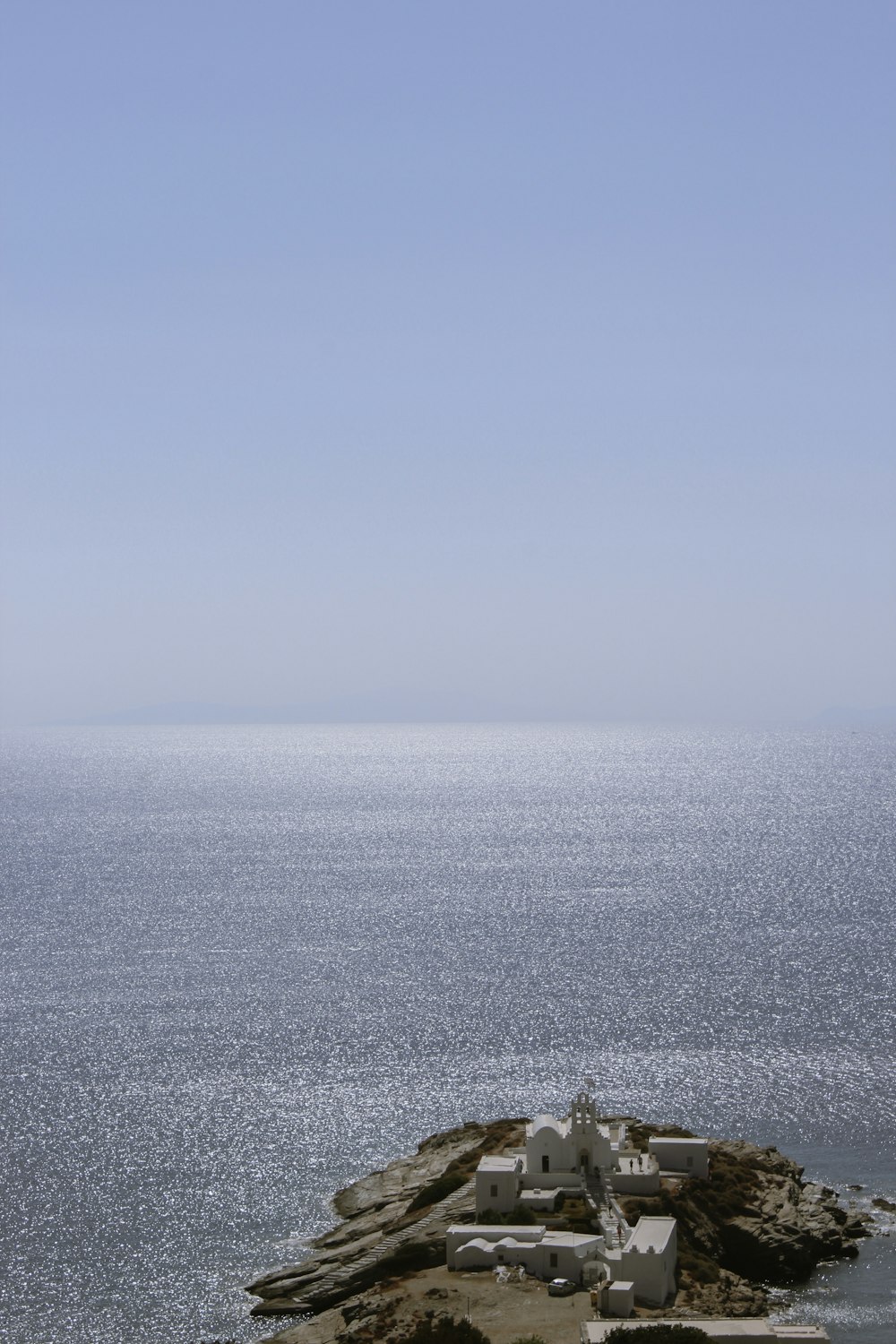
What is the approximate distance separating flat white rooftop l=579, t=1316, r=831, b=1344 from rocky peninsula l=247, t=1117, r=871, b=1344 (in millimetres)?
2064

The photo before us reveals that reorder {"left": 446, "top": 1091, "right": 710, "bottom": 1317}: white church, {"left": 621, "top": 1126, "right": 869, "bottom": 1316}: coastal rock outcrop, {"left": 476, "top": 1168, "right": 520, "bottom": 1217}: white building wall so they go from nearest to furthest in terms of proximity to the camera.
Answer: {"left": 446, "top": 1091, "right": 710, "bottom": 1317}: white church
{"left": 621, "top": 1126, "right": 869, "bottom": 1316}: coastal rock outcrop
{"left": 476, "top": 1168, "right": 520, "bottom": 1217}: white building wall

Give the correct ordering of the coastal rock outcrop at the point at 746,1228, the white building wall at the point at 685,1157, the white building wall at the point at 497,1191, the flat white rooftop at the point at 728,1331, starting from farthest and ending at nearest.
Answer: the white building wall at the point at 685,1157
the white building wall at the point at 497,1191
the coastal rock outcrop at the point at 746,1228
the flat white rooftop at the point at 728,1331

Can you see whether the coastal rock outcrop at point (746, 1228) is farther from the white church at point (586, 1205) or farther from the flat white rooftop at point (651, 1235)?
the flat white rooftop at point (651, 1235)

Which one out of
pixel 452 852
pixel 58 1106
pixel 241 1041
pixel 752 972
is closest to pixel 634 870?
pixel 452 852

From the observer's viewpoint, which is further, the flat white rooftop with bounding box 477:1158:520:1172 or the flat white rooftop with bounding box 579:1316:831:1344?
the flat white rooftop with bounding box 477:1158:520:1172

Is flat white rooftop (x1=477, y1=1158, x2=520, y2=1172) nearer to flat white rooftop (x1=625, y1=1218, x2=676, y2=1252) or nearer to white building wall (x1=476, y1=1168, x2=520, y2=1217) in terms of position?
white building wall (x1=476, y1=1168, x2=520, y2=1217)

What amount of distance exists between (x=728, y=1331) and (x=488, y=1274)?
1001 centimetres

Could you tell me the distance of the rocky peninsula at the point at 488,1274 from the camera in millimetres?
47906

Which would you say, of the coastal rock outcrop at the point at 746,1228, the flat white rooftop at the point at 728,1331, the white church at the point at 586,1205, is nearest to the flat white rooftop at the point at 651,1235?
the white church at the point at 586,1205

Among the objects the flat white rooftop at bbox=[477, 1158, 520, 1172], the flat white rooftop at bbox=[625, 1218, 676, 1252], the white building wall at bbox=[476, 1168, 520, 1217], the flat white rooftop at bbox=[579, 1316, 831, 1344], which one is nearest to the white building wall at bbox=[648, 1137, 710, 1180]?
the flat white rooftop at bbox=[625, 1218, 676, 1252]

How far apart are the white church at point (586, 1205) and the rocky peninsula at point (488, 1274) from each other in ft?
2.76

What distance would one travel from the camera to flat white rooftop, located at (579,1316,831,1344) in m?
43.3

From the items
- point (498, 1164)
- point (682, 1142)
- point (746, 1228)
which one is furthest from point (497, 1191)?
point (746, 1228)

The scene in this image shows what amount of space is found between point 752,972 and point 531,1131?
5611cm
